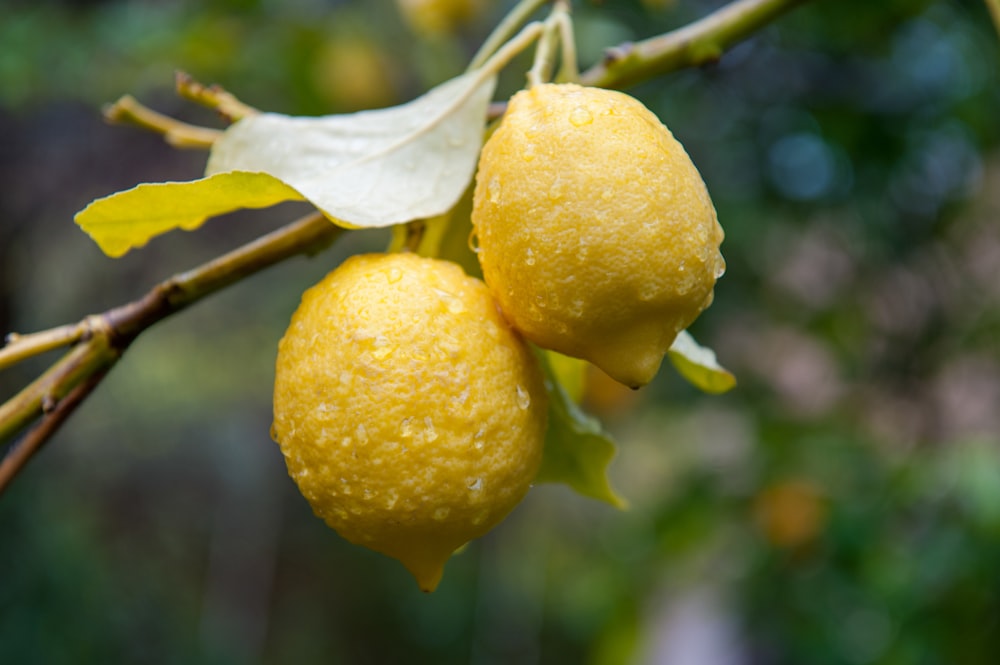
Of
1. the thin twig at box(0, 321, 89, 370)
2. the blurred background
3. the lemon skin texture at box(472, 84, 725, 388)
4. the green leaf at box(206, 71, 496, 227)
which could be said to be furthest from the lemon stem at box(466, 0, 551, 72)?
the blurred background

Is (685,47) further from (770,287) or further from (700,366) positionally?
(770,287)

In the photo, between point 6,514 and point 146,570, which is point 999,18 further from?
point 146,570

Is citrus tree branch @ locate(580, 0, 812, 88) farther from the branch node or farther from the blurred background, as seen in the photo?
the blurred background

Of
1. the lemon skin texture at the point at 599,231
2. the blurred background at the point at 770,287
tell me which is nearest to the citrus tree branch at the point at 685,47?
the lemon skin texture at the point at 599,231

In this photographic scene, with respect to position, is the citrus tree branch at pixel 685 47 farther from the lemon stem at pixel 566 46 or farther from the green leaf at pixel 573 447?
the green leaf at pixel 573 447

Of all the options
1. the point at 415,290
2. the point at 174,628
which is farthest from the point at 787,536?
the point at 174,628

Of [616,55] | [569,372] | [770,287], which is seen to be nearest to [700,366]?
[569,372]
